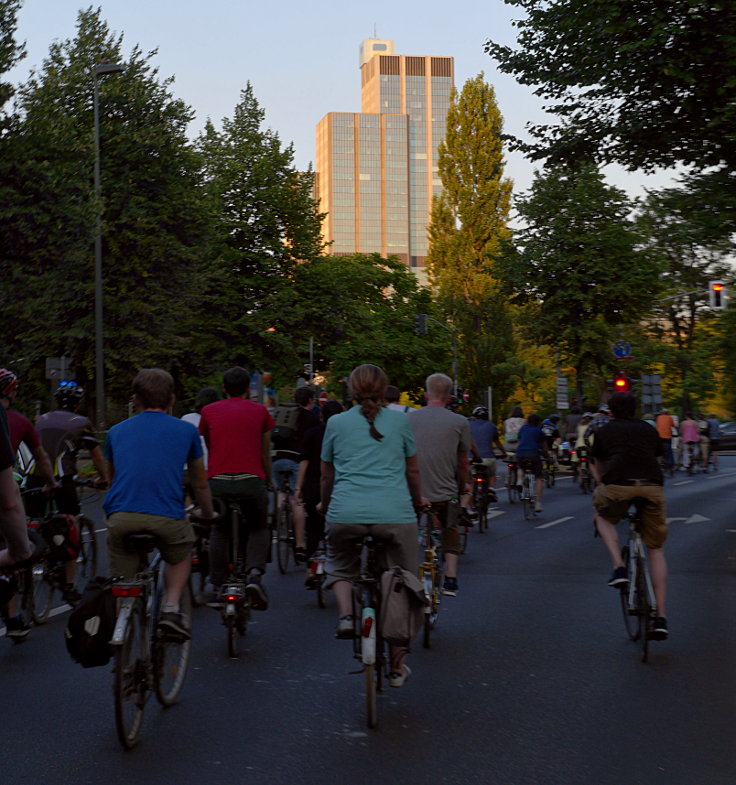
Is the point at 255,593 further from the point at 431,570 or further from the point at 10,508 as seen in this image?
the point at 10,508

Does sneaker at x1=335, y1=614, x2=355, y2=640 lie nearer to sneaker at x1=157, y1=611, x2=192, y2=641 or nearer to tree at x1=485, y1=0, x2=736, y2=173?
sneaker at x1=157, y1=611, x2=192, y2=641

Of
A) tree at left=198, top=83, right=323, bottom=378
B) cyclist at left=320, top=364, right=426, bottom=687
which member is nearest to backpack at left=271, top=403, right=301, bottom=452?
cyclist at left=320, top=364, right=426, bottom=687

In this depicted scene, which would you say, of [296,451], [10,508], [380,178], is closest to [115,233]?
[296,451]

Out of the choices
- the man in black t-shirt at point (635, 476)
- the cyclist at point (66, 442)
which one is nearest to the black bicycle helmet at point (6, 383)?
the cyclist at point (66, 442)

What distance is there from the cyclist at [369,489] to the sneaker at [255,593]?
57.8 inches

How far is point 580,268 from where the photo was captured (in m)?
38.2

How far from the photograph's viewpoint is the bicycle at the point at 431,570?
7.88m

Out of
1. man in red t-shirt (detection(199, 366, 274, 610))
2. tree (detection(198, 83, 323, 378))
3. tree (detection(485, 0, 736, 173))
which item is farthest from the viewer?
tree (detection(198, 83, 323, 378))

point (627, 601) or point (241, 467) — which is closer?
point (241, 467)

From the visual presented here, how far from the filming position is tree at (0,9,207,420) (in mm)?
27766

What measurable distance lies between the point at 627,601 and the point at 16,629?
4.06 m

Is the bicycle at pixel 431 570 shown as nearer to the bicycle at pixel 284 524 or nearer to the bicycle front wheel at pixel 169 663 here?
the bicycle front wheel at pixel 169 663

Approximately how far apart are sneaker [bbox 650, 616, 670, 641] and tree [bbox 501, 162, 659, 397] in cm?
3124

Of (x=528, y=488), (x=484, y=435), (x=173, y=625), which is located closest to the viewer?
(x=173, y=625)
